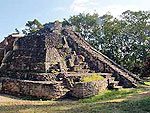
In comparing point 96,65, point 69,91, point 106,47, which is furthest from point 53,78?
point 106,47

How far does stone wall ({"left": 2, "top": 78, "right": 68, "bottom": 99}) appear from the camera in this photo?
65.1 ft

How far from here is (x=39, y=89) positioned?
19.9 m

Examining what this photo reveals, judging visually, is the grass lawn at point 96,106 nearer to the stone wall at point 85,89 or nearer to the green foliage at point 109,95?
the green foliage at point 109,95

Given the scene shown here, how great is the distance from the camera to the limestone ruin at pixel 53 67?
20188 mm

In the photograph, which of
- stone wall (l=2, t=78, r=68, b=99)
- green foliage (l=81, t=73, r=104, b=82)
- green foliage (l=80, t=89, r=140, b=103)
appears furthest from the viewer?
green foliage (l=81, t=73, r=104, b=82)

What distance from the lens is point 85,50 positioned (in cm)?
2638

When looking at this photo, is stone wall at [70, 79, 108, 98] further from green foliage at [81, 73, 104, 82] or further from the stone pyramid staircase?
the stone pyramid staircase

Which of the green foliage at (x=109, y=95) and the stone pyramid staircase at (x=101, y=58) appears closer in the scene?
the green foliage at (x=109, y=95)

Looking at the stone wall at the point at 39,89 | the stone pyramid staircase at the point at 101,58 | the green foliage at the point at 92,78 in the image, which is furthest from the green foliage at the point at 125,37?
the stone wall at the point at 39,89

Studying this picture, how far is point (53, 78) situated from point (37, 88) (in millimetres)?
1648

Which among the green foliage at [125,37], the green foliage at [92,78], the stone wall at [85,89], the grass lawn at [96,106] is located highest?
the green foliage at [125,37]

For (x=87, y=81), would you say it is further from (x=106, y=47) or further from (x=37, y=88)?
(x=106, y=47)

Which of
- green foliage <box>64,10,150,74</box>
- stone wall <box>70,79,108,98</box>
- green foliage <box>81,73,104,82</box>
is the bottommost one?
stone wall <box>70,79,108,98</box>

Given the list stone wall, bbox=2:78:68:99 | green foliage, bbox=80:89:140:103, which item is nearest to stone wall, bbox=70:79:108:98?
green foliage, bbox=80:89:140:103
